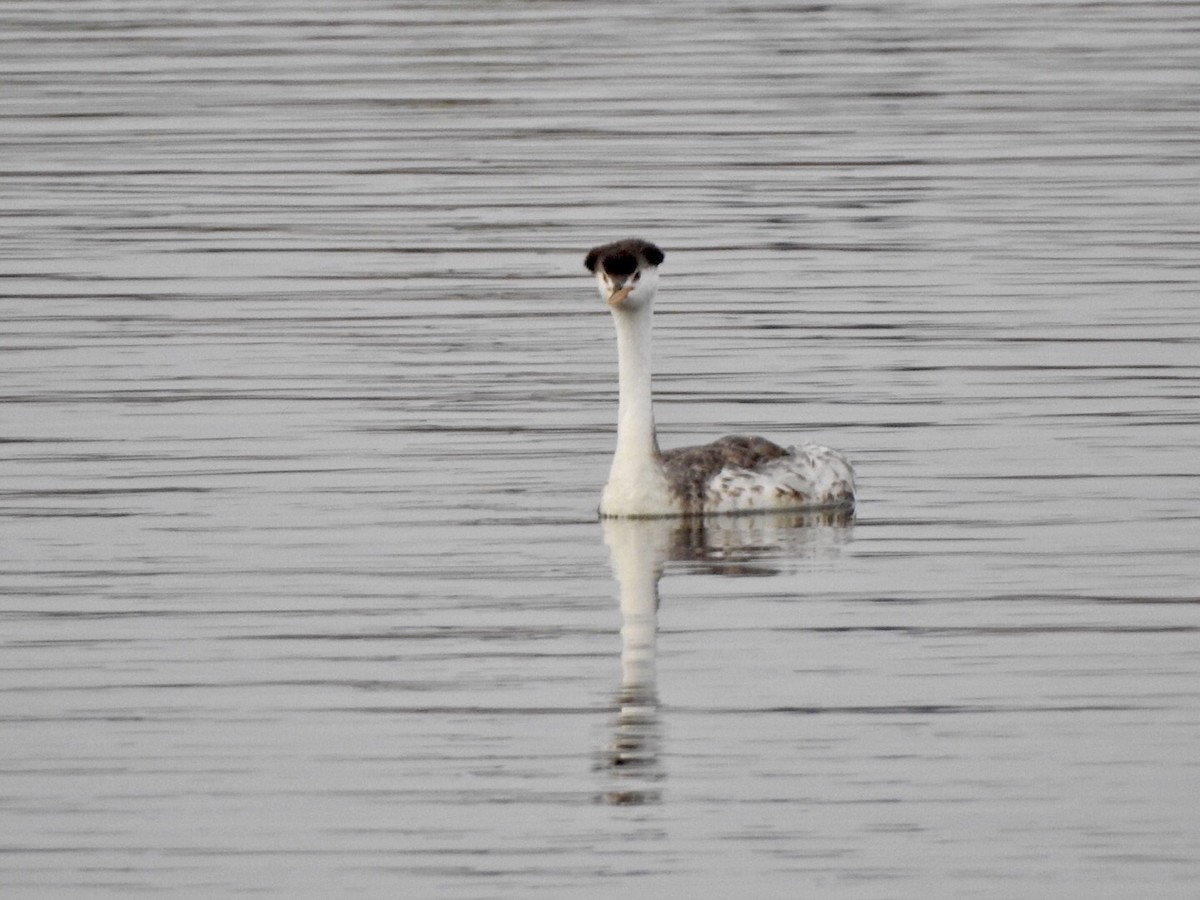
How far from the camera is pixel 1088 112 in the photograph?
114 feet

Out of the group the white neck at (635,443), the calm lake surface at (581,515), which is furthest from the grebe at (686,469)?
the calm lake surface at (581,515)

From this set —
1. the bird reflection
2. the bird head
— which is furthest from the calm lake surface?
the bird head

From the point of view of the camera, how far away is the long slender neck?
1513 cm

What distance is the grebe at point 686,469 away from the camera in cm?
1512

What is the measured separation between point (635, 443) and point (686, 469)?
0.31 metres

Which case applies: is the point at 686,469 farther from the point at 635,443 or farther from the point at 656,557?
the point at 656,557

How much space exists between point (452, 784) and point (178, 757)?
106 cm

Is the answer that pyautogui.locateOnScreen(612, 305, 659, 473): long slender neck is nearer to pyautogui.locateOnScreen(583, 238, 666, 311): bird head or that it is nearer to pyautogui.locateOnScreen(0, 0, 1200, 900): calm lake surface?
pyautogui.locateOnScreen(583, 238, 666, 311): bird head

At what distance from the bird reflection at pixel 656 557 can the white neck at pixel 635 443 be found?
95mm

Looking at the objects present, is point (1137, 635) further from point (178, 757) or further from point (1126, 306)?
point (1126, 306)

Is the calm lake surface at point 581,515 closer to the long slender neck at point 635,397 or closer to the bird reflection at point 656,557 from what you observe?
the bird reflection at point 656,557

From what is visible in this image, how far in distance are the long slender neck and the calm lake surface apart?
406 mm

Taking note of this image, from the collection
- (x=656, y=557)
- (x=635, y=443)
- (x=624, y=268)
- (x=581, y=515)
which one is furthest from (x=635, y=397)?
(x=656, y=557)

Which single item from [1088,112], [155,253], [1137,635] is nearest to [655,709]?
[1137,635]
